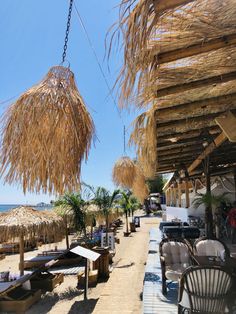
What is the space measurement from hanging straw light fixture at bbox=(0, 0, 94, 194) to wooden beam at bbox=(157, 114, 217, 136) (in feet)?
9.05

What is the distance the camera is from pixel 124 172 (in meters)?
15.2

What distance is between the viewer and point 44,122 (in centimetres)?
260

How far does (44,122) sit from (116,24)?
101cm

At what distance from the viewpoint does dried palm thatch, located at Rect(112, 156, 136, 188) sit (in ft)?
50.0

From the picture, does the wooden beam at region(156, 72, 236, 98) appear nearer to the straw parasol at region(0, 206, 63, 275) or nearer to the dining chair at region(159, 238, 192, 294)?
the dining chair at region(159, 238, 192, 294)

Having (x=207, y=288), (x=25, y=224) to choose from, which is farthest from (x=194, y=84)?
(x=25, y=224)

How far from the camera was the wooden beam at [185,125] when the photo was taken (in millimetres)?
5324

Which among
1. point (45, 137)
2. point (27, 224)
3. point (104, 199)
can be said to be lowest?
point (27, 224)

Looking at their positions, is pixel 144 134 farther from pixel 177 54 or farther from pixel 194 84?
pixel 177 54

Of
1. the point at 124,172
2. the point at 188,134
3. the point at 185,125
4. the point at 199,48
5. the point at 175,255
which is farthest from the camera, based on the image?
the point at 124,172

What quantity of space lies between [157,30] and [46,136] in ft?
3.92

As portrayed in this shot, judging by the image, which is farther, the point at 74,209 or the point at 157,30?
the point at 74,209

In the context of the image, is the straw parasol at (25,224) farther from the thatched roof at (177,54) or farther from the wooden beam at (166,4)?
the wooden beam at (166,4)

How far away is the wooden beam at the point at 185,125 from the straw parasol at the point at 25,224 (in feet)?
19.9
